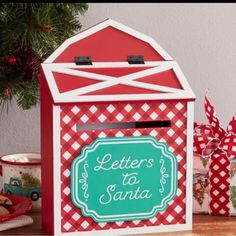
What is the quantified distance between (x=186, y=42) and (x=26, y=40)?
18.6 inches

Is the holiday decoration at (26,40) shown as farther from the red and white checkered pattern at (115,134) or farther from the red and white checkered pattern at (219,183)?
the red and white checkered pattern at (219,183)

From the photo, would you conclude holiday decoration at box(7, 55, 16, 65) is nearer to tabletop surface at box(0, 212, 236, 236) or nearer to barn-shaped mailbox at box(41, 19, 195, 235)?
barn-shaped mailbox at box(41, 19, 195, 235)

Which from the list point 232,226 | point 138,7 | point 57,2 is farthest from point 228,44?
point 232,226

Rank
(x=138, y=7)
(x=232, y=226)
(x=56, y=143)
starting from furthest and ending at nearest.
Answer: (x=138, y=7), (x=232, y=226), (x=56, y=143)

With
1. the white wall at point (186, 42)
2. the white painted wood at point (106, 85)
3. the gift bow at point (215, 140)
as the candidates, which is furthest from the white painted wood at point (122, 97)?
the white wall at point (186, 42)

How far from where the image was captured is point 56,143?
3.40 feet

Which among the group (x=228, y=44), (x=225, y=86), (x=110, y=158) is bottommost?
(x=110, y=158)

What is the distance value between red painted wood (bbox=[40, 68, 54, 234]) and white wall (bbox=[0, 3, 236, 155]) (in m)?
0.51

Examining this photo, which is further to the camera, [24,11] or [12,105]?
[12,105]

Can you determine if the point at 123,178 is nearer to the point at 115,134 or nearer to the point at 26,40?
the point at 115,134

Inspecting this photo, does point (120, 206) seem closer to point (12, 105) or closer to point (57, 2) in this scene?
point (57, 2)

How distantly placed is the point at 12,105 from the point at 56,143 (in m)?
0.58

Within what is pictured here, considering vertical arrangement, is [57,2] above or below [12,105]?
above

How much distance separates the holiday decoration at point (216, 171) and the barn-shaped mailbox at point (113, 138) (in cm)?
9
